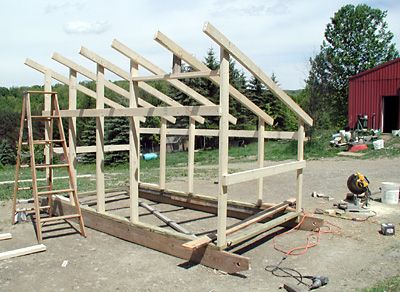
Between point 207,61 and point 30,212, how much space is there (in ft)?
64.7

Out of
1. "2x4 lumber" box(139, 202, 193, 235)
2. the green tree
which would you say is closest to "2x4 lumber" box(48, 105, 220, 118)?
"2x4 lumber" box(139, 202, 193, 235)

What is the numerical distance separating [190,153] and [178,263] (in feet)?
9.74

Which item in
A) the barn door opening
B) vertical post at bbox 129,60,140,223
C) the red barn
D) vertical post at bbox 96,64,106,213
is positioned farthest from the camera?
the barn door opening

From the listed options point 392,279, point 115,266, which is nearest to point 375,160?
point 392,279

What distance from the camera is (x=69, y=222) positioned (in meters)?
7.51

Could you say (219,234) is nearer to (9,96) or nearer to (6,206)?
(6,206)

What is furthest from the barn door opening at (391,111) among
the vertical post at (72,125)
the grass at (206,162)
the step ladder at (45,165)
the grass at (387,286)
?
the grass at (387,286)

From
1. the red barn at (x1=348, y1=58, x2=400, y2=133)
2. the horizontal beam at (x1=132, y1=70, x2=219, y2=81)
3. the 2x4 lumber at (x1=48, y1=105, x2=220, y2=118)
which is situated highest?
the red barn at (x1=348, y1=58, x2=400, y2=133)

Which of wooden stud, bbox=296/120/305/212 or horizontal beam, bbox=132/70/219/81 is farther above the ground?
horizontal beam, bbox=132/70/219/81

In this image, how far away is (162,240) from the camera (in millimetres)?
5758

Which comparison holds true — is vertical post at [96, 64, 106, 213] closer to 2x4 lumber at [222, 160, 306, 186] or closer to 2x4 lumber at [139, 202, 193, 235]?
2x4 lumber at [139, 202, 193, 235]

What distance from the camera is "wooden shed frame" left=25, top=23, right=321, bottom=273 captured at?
16.3 ft

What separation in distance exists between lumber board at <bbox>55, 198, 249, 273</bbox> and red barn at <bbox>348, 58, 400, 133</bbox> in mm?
18078

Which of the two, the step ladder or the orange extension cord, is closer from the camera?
the orange extension cord
